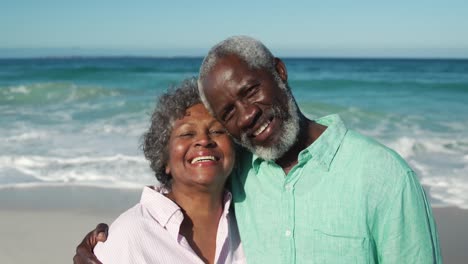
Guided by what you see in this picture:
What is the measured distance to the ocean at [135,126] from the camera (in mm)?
9156

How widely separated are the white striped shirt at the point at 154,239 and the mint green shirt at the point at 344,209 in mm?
212

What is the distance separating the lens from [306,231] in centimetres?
283

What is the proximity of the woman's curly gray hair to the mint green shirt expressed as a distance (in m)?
0.59

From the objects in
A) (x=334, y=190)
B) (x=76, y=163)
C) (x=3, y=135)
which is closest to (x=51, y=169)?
(x=76, y=163)

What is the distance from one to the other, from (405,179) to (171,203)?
119cm

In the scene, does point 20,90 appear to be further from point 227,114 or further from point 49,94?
point 227,114

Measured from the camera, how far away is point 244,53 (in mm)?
2955

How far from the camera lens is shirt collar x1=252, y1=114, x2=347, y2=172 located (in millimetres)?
2843

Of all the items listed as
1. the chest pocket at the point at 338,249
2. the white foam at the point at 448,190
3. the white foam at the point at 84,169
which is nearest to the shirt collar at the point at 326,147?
the chest pocket at the point at 338,249

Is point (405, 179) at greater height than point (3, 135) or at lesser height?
greater

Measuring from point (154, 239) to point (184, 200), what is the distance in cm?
38

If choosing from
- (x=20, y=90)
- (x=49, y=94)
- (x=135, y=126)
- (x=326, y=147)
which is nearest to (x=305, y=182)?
(x=326, y=147)

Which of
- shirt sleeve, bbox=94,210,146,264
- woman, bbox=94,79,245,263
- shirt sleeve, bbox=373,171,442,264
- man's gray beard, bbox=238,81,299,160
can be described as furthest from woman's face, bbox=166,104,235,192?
shirt sleeve, bbox=373,171,442,264

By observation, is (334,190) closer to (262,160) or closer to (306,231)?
(306,231)
